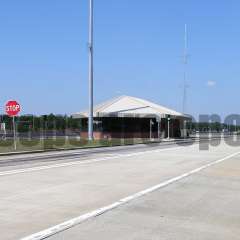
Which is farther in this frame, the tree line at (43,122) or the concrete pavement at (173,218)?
the tree line at (43,122)

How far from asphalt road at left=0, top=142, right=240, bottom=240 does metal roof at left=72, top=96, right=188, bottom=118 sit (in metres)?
58.0

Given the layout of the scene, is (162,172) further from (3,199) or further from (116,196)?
(3,199)

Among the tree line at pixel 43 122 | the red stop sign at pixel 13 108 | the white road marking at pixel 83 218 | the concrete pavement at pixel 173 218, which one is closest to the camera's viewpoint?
the white road marking at pixel 83 218

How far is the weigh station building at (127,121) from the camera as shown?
259 feet

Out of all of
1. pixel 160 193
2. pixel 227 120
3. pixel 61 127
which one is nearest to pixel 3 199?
pixel 160 193

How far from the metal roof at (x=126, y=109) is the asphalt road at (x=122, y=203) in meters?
58.0

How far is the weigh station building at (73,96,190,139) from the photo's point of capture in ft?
259

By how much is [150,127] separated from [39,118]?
17.6 metres

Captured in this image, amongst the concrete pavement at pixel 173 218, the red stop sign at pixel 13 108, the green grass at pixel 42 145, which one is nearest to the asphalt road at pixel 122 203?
the concrete pavement at pixel 173 218

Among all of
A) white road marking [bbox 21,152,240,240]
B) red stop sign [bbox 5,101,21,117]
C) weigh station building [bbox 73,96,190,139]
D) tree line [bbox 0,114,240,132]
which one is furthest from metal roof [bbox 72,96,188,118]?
white road marking [bbox 21,152,240,240]

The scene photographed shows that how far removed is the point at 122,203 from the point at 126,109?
7069 centimetres

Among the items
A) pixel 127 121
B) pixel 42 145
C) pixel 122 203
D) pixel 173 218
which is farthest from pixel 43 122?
pixel 173 218

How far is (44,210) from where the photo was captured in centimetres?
1138

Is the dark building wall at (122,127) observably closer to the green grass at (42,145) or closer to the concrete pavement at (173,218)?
the green grass at (42,145)
